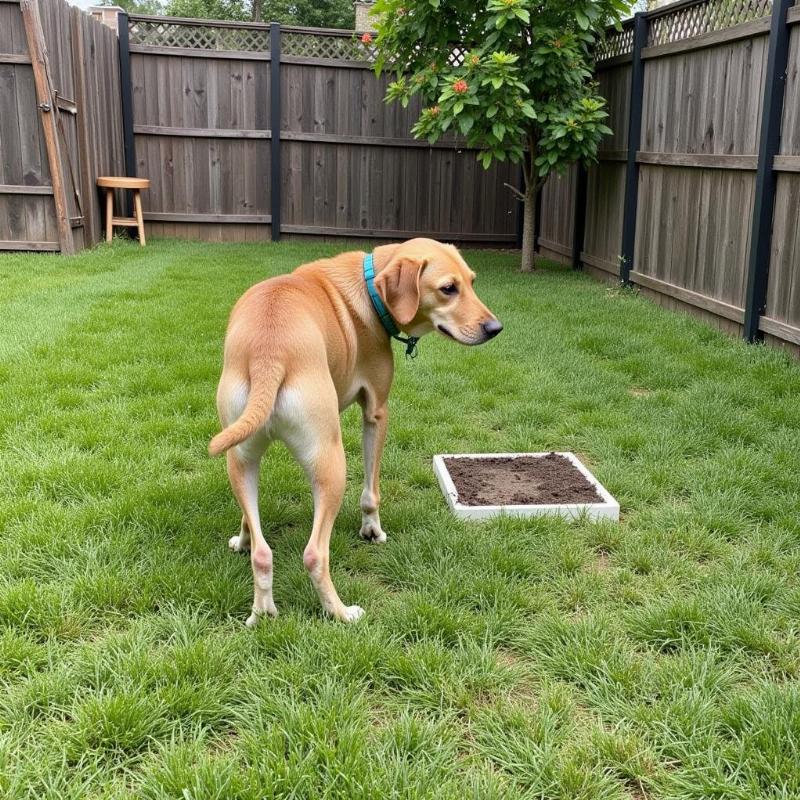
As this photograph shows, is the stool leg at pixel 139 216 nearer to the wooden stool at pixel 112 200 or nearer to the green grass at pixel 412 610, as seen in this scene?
the wooden stool at pixel 112 200

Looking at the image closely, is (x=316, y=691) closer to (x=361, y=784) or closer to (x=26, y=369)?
(x=361, y=784)

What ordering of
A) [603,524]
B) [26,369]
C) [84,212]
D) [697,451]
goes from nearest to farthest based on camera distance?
[603,524], [697,451], [26,369], [84,212]

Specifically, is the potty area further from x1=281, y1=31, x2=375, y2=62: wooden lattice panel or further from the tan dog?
x1=281, y1=31, x2=375, y2=62: wooden lattice panel

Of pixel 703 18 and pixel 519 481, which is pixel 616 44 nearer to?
pixel 703 18

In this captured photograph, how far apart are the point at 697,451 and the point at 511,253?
28.4ft

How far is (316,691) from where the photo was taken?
228cm

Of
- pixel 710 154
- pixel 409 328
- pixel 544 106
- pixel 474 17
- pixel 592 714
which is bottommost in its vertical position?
pixel 592 714

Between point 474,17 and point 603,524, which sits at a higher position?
point 474,17

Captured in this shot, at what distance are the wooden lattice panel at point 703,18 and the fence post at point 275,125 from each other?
231 inches

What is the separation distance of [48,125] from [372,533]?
319 inches

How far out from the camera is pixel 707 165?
22.9ft

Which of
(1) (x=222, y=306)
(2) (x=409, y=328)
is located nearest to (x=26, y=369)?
(1) (x=222, y=306)

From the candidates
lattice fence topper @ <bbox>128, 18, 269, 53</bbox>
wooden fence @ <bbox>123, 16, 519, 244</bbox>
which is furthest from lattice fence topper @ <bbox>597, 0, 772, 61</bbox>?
lattice fence topper @ <bbox>128, 18, 269, 53</bbox>

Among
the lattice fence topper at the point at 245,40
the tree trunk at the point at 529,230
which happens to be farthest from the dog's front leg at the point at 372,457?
the lattice fence topper at the point at 245,40
